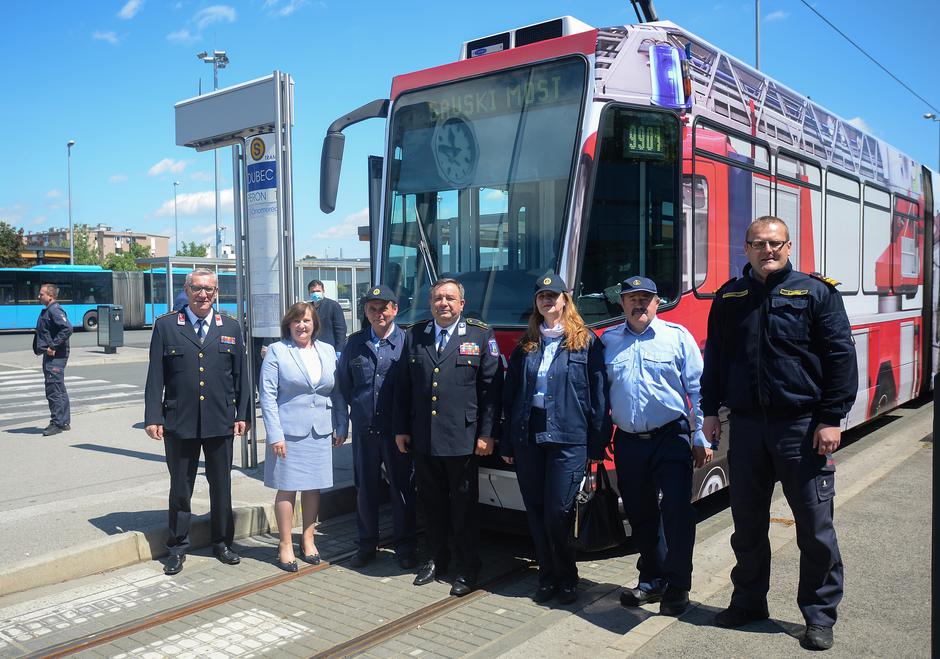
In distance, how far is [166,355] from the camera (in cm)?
559

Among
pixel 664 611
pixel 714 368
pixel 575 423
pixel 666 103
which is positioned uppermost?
pixel 666 103

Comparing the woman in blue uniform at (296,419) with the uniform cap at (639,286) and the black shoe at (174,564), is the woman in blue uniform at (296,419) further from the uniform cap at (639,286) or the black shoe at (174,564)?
the uniform cap at (639,286)

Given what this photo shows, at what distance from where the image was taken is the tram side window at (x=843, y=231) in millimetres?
8289

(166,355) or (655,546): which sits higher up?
(166,355)

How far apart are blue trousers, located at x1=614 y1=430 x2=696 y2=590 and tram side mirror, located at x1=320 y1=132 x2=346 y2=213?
10.1ft

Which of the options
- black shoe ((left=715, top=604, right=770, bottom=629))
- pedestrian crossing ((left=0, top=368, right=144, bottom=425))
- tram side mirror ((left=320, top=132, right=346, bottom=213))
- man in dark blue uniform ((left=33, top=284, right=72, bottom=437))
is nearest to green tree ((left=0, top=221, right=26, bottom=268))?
pedestrian crossing ((left=0, top=368, right=144, bottom=425))

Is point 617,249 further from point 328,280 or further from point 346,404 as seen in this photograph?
point 328,280

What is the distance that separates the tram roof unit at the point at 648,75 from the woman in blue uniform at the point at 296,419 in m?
2.20

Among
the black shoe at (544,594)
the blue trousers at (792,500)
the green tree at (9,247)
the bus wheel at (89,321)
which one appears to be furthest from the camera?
the green tree at (9,247)

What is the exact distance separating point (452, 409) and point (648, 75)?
258cm

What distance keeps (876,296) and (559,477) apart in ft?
21.7

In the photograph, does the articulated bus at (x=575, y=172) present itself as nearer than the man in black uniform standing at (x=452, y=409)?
No

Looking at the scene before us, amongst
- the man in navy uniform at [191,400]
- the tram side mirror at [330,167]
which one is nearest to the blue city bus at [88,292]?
the tram side mirror at [330,167]

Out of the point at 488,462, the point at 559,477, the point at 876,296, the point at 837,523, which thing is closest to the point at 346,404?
the point at 488,462
